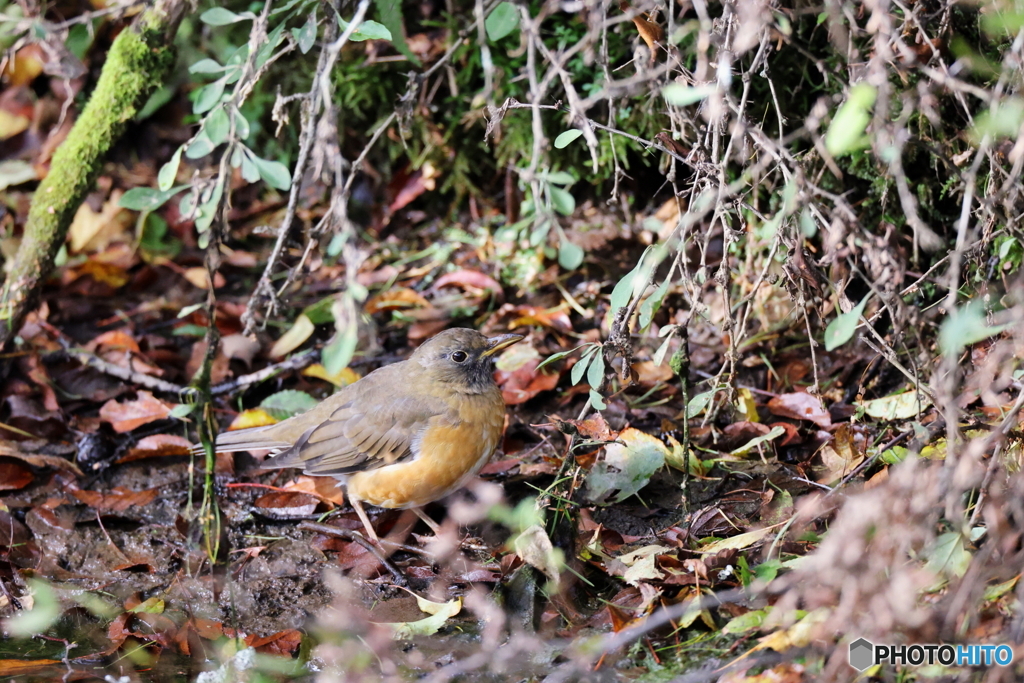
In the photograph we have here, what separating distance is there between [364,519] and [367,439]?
1.44ft

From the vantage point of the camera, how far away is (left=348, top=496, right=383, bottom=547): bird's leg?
5008 millimetres

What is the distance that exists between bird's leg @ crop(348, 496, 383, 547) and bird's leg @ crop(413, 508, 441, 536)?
0.27m

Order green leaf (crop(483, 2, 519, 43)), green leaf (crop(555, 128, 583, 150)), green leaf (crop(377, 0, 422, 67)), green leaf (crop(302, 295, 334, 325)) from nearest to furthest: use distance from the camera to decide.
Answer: green leaf (crop(555, 128, 583, 150)) → green leaf (crop(483, 2, 519, 43)) → green leaf (crop(377, 0, 422, 67)) → green leaf (crop(302, 295, 334, 325))

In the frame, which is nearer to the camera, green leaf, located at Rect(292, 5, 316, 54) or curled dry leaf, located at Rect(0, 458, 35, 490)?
green leaf, located at Rect(292, 5, 316, 54)

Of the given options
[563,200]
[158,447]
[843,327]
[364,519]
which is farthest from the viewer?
[158,447]

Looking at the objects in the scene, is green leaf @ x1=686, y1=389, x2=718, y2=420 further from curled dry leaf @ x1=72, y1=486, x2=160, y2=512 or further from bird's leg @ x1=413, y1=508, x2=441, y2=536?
curled dry leaf @ x1=72, y1=486, x2=160, y2=512

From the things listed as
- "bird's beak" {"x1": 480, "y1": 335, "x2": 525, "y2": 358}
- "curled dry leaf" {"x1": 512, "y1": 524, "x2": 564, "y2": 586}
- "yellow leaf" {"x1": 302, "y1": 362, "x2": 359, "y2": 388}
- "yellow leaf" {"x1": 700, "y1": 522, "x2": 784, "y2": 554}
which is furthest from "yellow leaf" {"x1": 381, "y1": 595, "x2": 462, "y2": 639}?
"yellow leaf" {"x1": 302, "y1": 362, "x2": 359, "y2": 388}

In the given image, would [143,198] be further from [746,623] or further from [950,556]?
[950,556]

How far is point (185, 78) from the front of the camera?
305 inches

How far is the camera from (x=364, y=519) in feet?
16.8

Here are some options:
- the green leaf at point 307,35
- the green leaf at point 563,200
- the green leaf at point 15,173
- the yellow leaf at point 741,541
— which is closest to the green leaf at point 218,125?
the green leaf at point 307,35

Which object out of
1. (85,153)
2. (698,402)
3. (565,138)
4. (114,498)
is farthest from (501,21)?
(114,498)

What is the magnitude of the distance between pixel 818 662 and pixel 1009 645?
603 mm

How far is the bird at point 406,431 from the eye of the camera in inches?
195
